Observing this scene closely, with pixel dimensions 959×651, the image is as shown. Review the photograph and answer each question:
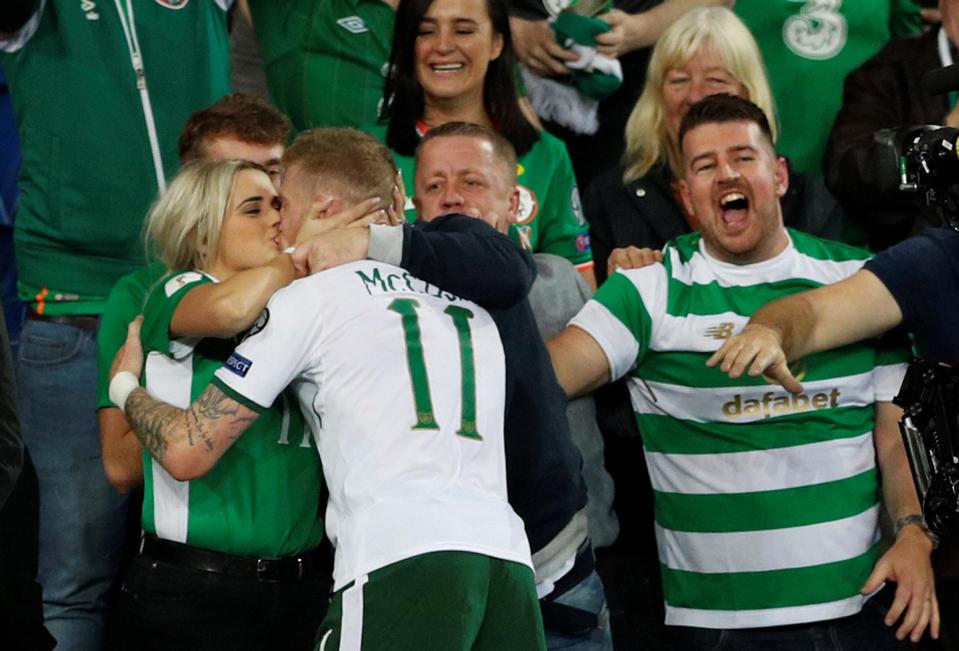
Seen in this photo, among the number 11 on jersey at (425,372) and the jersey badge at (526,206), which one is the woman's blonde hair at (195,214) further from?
the jersey badge at (526,206)

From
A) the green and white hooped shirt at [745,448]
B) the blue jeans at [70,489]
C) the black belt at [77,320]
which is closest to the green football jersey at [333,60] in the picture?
the black belt at [77,320]

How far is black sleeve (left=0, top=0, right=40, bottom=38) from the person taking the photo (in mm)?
4797

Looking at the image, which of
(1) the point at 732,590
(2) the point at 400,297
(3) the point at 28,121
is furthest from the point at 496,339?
(3) the point at 28,121

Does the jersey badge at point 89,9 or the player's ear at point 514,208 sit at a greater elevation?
the jersey badge at point 89,9

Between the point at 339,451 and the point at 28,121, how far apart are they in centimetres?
205

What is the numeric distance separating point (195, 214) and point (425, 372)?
80cm

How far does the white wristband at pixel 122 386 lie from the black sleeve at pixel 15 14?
1579mm

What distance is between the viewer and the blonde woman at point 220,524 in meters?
3.66

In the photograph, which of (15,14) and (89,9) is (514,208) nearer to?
(89,9)

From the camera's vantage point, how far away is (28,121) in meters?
4.91

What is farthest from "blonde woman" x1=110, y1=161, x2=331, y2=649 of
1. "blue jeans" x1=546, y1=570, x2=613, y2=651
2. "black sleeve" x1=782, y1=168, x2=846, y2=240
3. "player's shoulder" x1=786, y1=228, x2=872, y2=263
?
"black sleeve" x1=782, y1=168, x2=846, y2=240

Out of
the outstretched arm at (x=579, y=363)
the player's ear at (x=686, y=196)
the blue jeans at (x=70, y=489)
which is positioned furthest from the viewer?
the player's ear at (x=686, y=196)

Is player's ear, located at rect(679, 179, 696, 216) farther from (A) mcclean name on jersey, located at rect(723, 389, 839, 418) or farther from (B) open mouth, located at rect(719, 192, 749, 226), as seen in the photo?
(A) mcclean name on jersey, located at rect(723, 389, 839, 418)

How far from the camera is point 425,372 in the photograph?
3.44 m
